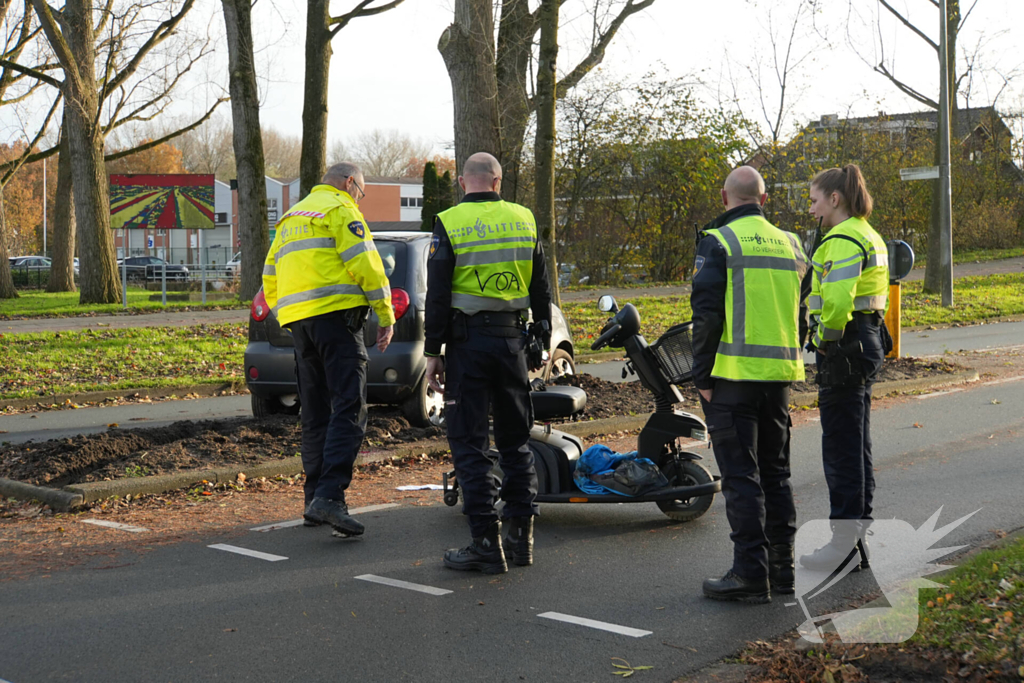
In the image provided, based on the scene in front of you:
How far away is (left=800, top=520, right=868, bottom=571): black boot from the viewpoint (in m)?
5.18

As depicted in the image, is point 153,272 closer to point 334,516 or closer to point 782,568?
point 334,516

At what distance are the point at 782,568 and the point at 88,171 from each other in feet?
81.3

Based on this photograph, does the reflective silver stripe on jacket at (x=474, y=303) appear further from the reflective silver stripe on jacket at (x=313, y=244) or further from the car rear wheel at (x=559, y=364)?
the car rear wheel at (x=559, y=364)

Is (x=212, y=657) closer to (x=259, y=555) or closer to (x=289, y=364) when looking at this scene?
(x=259, y=555)

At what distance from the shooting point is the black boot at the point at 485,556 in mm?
5129

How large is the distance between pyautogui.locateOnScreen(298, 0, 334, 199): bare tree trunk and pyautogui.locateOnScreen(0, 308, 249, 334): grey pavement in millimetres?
3584

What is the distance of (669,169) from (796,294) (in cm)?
2658

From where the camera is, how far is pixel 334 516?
572 cm

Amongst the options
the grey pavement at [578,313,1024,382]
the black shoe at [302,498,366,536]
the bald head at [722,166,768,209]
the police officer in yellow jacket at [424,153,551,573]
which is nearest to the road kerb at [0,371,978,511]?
the black shoe at [302,498,366,536]

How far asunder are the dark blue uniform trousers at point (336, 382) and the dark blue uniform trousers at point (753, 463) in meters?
2.10

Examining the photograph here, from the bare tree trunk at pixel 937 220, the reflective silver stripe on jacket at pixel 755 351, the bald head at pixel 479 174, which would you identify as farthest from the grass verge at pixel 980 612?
the bare tree trunk at pixel 937 220

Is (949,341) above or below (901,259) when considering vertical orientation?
below

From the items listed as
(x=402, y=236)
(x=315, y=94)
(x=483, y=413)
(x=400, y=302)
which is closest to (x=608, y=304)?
(x=483, y=413)

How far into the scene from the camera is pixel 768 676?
3.69 metres
